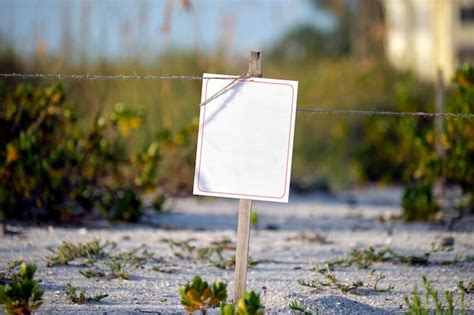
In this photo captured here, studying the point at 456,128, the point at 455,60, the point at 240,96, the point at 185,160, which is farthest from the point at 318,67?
the point at 455,60

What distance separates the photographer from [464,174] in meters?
6.90

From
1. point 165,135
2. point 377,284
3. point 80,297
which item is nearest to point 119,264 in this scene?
point 80,297

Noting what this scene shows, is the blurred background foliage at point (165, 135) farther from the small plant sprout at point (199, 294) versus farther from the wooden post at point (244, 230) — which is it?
the small plant sprout at point (199, 294)

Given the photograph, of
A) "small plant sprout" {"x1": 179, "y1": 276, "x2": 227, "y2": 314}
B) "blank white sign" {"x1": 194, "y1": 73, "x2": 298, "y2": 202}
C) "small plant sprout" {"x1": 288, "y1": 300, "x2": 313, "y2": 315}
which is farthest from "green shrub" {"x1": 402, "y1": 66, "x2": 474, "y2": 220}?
"small plant sprout" {"x1": 179, "y1": 276, "x2": 227, "y2": 314}

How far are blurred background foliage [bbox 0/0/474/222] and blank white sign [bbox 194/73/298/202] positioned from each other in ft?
9.01

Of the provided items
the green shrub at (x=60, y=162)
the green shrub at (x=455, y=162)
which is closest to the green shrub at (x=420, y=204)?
the green shrub at (x=455, y=162)

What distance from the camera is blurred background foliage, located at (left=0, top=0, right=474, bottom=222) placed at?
6.51 m

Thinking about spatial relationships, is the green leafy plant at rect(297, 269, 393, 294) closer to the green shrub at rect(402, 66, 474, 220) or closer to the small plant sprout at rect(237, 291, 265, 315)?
the small plant sprout at rect(237, 291, 265, 315)

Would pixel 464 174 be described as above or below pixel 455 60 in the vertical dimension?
below

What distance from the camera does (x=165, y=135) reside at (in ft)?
23.9

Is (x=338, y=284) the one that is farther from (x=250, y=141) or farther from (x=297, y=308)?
(x=250, y=141)

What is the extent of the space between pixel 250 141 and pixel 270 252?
2.05 meters

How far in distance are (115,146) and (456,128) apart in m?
2.96

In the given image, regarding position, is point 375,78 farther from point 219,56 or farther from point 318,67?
point 219,56
